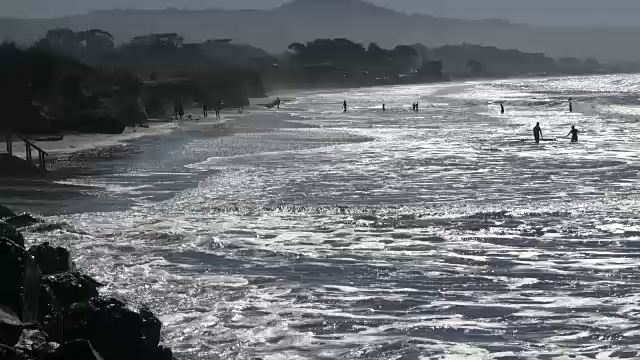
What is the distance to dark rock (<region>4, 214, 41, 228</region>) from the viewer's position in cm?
2055

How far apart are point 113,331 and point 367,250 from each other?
9017mm

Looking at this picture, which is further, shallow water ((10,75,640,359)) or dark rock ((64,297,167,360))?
shallow water ((10,75,640,359))

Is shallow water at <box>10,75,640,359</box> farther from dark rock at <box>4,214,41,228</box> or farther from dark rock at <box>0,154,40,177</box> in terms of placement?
dark rock at <box>0,154,40,177</box>

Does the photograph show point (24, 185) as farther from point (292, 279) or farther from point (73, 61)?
point (73, 61)

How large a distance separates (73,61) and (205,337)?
57.6m

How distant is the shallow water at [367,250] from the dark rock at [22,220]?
1.98 ft

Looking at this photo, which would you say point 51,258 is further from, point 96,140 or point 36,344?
point 96,140

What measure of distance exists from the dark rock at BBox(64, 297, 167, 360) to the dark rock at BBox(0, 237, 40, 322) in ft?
2.51

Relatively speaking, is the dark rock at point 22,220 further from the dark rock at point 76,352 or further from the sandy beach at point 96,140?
the sandy beach at point 96,140

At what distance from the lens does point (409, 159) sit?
40156mm

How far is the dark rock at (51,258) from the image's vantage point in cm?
1401

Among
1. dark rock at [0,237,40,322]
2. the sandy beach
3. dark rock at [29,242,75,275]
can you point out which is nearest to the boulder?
dark rock at [0,237,40,322]

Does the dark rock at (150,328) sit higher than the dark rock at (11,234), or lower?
lower

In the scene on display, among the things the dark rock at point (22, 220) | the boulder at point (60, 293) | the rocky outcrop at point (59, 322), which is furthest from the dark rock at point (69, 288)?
the dark rock at point (22, 220)
